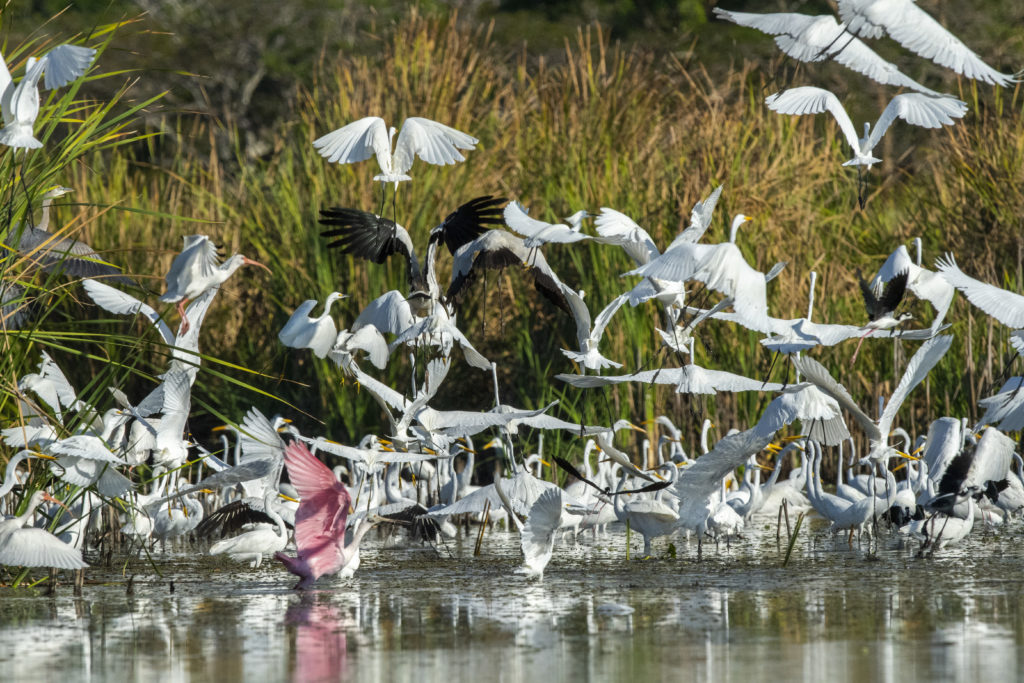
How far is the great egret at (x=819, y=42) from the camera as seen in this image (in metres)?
8.02

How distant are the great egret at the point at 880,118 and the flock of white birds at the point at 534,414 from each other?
0.04 ft

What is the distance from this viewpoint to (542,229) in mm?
7629

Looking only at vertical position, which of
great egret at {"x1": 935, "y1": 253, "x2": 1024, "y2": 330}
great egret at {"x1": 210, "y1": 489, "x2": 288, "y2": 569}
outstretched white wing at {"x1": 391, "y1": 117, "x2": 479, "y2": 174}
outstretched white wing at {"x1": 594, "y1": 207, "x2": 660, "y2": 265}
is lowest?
great egret at {"x1": 210, "y1": 489, "x2": 288, "y2": 569}

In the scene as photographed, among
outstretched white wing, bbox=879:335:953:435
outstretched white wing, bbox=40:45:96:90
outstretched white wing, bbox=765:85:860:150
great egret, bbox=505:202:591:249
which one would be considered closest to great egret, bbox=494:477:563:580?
great egret, bbox=505:202:591:249

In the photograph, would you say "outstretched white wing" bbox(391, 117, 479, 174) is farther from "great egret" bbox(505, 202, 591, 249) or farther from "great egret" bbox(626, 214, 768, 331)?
"great egret" bbox(626, 214, 768, 331)

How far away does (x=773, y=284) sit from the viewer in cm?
1212

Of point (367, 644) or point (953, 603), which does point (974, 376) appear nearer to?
point (953, 603)

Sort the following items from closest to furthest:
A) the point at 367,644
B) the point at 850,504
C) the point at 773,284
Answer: the point at 367,644 → the point at 850,504 → the point at 773,284

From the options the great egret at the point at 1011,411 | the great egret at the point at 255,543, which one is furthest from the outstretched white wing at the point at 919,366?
the great egret at the point at 255,543

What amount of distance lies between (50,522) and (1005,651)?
15.9 feet

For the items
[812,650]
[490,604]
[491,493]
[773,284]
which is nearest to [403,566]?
[491,493]

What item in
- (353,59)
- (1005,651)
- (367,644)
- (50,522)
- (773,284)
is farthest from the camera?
(353,59)

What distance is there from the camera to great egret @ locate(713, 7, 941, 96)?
802 centimetres

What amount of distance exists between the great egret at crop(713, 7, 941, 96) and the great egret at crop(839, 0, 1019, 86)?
47 cm
